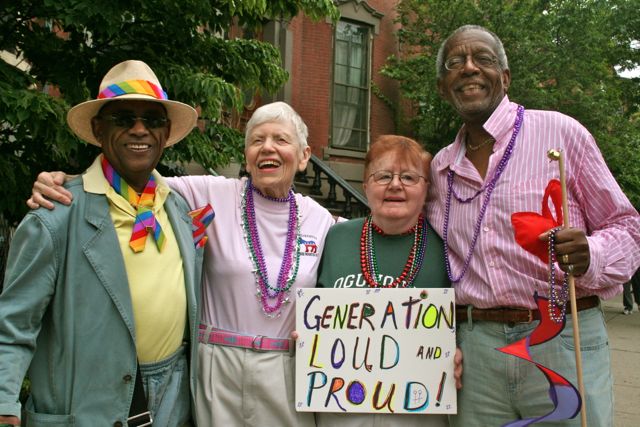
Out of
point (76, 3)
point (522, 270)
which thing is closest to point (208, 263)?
point (522, 270)

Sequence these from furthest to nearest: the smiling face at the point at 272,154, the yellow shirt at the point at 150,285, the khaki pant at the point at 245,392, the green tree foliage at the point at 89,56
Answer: the green tree foliage at the point at 89,56 → the smiling face at the point at 272,154 → the khaki pant at the point at 245,392 → the yellow shirt at the point at 150,285

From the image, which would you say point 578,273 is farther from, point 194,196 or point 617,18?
point 617,18

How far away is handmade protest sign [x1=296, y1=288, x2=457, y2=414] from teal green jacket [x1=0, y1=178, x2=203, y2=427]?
769 mm

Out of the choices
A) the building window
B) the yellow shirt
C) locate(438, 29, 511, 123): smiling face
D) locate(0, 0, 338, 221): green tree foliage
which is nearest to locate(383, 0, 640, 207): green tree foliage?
the building window

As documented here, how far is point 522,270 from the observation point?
2496 mm

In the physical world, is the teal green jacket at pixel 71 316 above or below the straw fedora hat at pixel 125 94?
below

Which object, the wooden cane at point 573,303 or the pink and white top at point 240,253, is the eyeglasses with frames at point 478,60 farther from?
the pink and white top at point 240,253

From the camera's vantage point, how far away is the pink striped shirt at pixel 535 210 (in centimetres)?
243

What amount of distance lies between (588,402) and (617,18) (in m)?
13.9

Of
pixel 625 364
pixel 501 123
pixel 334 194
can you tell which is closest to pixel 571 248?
pixel 501 123

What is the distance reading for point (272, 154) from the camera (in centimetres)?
296

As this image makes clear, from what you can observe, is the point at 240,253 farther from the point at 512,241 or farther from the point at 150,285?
the point at 512,241

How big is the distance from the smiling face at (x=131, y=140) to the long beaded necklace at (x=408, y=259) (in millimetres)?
1016

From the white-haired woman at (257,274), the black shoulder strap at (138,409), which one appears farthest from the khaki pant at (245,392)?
the black shoulder strap at (138,409)
